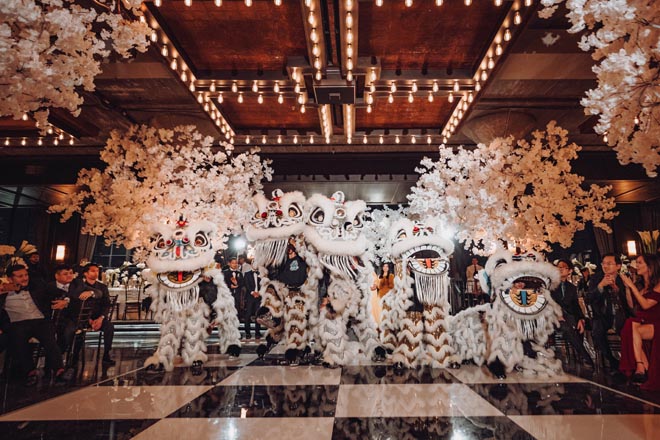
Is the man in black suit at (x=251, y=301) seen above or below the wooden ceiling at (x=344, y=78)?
below

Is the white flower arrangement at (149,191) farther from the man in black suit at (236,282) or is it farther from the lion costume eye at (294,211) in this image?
the lion costume eye at (294,211)

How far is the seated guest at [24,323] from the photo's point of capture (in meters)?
3.60

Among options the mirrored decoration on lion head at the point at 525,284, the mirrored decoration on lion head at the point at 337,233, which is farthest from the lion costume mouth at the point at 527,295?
the mirrored decoration on lion head at the point at 337,233

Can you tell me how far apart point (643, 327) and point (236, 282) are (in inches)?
232

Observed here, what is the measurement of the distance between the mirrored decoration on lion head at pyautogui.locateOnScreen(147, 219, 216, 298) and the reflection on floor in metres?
0.89

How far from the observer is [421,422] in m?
2.15

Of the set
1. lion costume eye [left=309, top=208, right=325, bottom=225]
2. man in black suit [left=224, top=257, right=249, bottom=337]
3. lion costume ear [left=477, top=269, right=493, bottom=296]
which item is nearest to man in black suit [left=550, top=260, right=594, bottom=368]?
lion costume ear [left=477, top=269, right=493, bottom=296]

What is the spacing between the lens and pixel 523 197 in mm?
6402

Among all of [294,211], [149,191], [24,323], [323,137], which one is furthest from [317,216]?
[149,191]

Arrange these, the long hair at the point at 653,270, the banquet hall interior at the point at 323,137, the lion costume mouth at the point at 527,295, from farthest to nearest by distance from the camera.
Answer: the lion costume mouth at the point at 527,295 < the long hair at the point at 653,270 < the banquet hall interior at the point at 323,137

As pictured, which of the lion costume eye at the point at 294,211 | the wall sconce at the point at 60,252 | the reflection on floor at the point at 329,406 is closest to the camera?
the reflection on floor at the point at 329,406

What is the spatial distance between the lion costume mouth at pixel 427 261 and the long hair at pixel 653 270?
166 centimetres

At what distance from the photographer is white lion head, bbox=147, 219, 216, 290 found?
155 inches

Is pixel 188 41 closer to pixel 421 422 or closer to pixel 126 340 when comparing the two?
pixel 421 422
